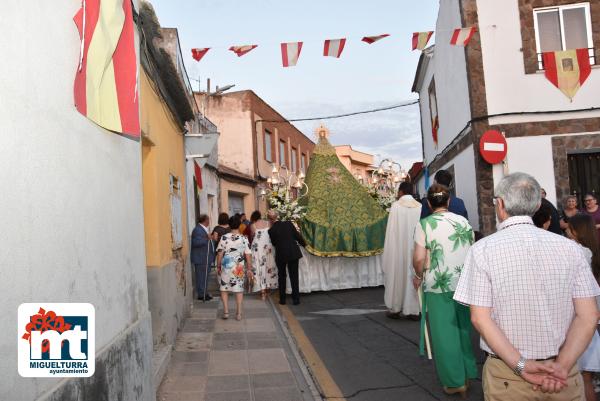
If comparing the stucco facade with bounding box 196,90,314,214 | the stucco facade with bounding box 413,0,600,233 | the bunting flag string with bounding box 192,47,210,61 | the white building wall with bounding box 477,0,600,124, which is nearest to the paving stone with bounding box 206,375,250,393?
the bunting flag string with bounding box 192,47,210,61

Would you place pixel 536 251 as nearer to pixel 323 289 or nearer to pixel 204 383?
pixel 204 383

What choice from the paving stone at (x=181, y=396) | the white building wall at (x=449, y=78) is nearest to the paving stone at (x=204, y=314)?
the paving stone at (x=181, y=396)

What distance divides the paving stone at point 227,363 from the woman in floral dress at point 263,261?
4.66m

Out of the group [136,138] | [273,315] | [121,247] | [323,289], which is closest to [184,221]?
[273,315]

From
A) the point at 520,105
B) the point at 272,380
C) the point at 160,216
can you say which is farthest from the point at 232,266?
the point at 520,105

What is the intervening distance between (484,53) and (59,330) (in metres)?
10.7

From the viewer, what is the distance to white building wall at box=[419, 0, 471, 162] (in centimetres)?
1201

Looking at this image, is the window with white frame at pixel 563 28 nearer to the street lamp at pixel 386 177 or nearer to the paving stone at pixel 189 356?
the street lamp at pixel 386 177

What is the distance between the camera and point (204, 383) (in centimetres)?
530

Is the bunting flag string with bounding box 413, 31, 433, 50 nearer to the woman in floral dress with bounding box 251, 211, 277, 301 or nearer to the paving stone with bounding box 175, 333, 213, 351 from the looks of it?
the woman in floral dress with bounding box 251, 211, 277, 301

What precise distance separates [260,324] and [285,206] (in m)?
3.78

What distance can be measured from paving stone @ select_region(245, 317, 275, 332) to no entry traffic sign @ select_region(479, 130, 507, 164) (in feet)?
18.1

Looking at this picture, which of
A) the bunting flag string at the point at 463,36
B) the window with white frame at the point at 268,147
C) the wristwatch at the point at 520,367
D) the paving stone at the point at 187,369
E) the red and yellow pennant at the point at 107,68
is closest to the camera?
the wristwatch at the point at 520,367

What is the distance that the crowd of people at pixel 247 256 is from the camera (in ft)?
Answer: 28.9
